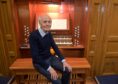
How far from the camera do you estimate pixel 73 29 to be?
250 cm

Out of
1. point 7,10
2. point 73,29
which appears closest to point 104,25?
point 73,29

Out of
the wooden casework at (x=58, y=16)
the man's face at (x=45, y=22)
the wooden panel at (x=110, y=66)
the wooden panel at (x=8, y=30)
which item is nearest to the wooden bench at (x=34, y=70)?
the wooden panel at (x=8, y=30)

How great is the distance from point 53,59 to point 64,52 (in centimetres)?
60

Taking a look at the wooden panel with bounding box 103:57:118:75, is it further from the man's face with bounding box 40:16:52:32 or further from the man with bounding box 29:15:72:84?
the man's face with bounding box 40:16:52:32

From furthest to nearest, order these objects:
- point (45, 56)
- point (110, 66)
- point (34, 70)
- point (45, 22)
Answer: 1. point (110, 66)
2. point (34, 70)
3. point (45, 56)
4. point (45, 22)

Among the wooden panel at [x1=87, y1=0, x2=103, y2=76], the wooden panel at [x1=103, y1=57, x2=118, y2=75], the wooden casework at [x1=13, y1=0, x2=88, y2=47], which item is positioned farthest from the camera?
the wooden panel at [x1=103, y1=57, x2=118, y2=75]

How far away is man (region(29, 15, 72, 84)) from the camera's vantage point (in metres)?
1.73

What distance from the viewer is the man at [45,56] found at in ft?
5.68

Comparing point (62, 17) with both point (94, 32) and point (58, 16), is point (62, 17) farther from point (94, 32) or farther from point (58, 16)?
point (94, 32)

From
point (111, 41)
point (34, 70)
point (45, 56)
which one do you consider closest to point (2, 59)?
point (34, 70)

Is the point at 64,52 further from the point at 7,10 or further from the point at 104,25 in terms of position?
the point at 7,10

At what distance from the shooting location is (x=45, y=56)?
6.17ft

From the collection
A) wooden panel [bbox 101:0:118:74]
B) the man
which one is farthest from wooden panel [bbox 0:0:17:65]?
wooden panel [bbox 101:0:118:74]

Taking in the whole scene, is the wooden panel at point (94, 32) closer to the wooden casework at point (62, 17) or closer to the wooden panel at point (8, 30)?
the wooden casework at point (62, 17)
